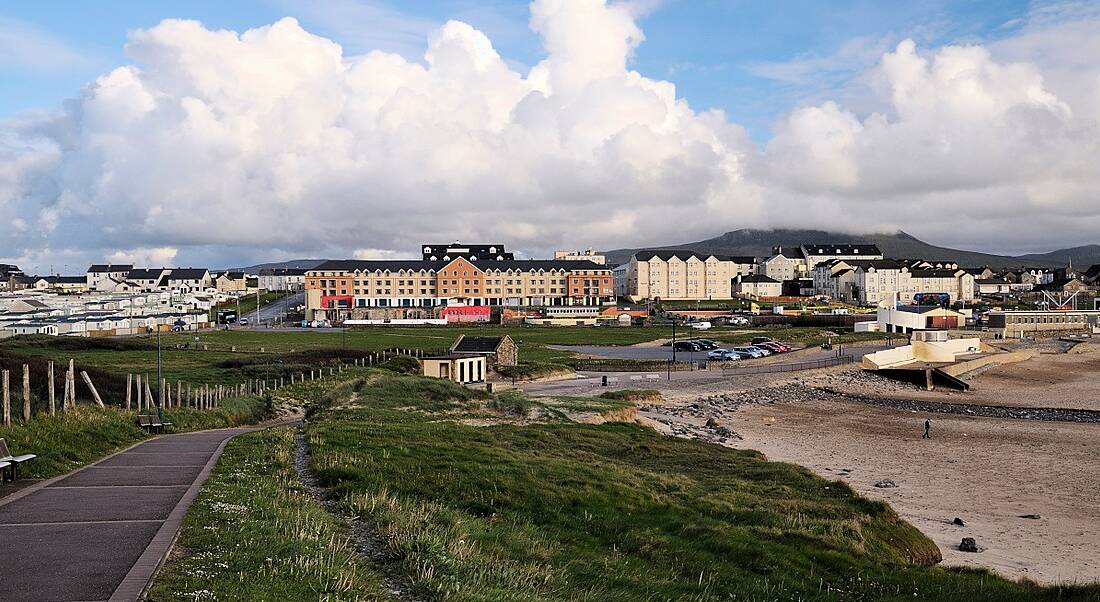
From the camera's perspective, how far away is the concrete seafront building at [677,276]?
182750 mm

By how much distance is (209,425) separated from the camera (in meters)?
32.1

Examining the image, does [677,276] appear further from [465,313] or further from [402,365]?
[402,365]

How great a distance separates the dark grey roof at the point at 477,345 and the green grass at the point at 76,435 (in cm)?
3540

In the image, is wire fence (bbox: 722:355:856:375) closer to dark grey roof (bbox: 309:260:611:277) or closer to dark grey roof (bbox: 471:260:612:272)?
dark grey roof (bbox: 471:260:612:272)

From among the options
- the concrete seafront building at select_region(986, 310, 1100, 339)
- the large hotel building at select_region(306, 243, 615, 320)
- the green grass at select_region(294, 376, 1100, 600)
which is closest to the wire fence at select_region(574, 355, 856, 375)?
the green grass at select_region(294, 376, 1100, 600)

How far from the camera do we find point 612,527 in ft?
58.4

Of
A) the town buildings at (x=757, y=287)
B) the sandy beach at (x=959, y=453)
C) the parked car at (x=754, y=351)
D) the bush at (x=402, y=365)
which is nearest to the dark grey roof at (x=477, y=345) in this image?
the bush at (x=402, y=365)

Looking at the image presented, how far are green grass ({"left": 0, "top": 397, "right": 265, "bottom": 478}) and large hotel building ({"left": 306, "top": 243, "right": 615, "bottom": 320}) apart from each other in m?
127

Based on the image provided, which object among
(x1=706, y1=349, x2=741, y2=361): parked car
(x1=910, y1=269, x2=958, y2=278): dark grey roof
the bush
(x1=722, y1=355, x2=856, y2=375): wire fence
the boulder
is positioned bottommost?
(x1=722, y1=355, x2=856, y2=375): wire fence

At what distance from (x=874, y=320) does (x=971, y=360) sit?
47.9 m

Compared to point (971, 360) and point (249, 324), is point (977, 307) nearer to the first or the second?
point (971, 360)

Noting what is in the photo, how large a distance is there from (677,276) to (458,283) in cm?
5063

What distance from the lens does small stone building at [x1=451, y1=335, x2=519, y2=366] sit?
219ft

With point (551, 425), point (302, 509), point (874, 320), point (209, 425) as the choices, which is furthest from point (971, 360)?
point (302, 509)
